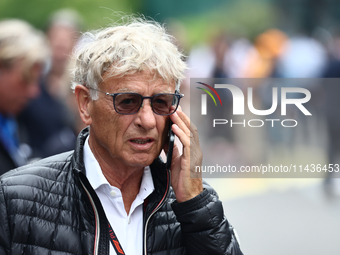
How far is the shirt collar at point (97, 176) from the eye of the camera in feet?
7.95

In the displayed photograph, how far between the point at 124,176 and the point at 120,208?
0.21 m

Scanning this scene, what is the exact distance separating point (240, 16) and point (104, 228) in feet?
42.0

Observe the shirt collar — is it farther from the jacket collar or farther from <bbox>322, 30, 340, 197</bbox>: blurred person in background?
<bbox>322, 30, 340, 197</bbox>: blurred person in background

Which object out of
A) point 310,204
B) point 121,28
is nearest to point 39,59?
point 121,28

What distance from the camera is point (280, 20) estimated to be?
1385cm

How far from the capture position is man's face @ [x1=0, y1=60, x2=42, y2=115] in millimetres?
3801

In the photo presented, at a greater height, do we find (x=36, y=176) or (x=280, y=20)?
(x=280, y=20)

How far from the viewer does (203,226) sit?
7.85 feet

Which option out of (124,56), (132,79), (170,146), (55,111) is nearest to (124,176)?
(170,146)

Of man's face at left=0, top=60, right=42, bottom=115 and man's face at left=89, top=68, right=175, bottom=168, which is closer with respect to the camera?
man's face at left=89, top=68, right=175, bottom=168

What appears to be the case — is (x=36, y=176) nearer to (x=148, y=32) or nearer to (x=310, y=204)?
(x=148, y=32)

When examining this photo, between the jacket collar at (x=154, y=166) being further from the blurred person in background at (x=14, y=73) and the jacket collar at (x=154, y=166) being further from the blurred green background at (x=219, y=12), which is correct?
the blurred green background at (x=219, y=12)

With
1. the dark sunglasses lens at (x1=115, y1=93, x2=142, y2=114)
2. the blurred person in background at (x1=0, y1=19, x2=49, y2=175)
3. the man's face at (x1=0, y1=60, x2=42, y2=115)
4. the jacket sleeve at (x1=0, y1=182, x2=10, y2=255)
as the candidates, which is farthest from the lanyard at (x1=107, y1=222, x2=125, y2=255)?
the man's face at (x1=0, y1=60, x2=42, y2=115)

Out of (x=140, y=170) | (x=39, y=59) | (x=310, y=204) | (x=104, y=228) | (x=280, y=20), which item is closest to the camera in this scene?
(x=104, y=228)
